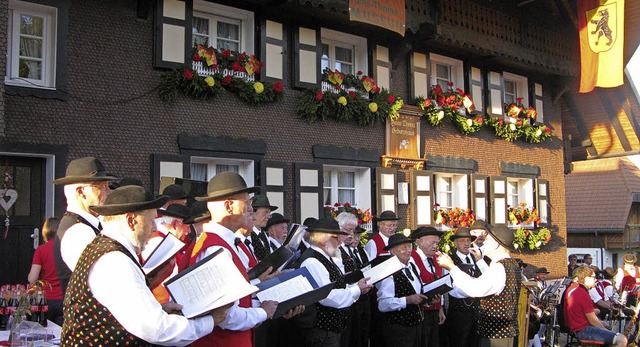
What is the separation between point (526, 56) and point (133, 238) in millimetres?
14115

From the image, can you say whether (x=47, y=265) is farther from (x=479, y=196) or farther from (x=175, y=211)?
(x=479, y=196)

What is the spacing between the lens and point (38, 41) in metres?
9.52

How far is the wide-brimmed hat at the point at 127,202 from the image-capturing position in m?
3.45

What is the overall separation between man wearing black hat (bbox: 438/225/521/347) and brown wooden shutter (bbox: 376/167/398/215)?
614 centimetres

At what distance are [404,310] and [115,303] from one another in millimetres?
4479

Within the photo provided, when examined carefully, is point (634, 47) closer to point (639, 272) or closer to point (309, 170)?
point (639, 272)

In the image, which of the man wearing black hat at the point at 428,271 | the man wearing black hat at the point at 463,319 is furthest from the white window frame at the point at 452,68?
the man wearing black hat at the point at 428,271

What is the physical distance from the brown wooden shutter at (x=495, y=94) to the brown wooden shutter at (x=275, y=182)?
21.3ft

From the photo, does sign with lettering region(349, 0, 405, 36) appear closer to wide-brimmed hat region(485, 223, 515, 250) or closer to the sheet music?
wide-brimmed hat region(485, 223, 515, 250)

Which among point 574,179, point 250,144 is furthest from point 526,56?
point 574,179

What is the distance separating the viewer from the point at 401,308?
7.09m

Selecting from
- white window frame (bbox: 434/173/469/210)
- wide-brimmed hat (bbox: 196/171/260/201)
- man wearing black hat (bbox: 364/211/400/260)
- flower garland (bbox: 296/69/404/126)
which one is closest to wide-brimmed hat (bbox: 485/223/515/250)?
man wearing black hat (bbox: 364/211/400/260)

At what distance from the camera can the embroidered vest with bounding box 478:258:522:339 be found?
23.0 feet

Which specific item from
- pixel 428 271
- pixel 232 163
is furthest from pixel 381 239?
pixel 232 163
